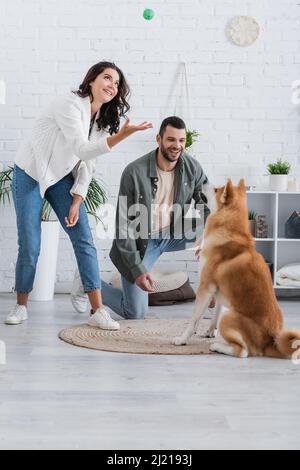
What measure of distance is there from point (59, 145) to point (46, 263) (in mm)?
1303

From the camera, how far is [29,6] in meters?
4.95

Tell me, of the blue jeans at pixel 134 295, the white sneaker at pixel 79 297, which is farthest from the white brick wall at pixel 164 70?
the blue jeans at pixel 134 295

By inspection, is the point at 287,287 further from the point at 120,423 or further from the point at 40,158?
the point at 120,423

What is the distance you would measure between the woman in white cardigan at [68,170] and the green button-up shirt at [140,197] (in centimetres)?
16

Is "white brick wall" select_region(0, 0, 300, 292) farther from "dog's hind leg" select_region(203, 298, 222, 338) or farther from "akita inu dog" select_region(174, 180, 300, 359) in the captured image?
"akita inu dog" select_region(174, 180, 300, 359)

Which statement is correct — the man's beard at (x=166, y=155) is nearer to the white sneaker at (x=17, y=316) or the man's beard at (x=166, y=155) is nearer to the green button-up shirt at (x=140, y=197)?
the green button-up shirt at (x=140, y=197)

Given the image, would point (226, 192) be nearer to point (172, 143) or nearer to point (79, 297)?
point (172, 143)

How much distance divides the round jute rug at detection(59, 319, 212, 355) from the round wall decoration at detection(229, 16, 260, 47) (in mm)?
2143

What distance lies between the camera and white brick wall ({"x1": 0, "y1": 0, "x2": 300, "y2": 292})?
195 inches

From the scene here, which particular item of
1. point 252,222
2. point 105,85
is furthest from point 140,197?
point 252,222

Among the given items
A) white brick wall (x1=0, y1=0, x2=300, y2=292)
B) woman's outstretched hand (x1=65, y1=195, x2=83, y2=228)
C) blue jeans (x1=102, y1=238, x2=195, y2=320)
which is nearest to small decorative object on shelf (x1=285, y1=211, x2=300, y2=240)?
white brick wall (x1=0, y1=0, x2=300, y2=292)

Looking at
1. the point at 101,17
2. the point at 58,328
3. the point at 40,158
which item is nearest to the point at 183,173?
the point at 40,158

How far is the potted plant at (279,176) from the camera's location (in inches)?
190

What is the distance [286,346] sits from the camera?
287 centimetres
